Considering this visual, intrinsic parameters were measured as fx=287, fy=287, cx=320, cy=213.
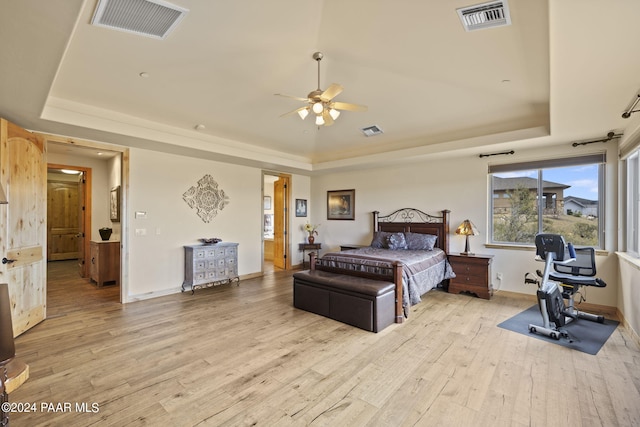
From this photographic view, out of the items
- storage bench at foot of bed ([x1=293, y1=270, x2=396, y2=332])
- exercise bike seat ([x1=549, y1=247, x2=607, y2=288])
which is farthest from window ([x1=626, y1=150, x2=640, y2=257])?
storage bench at foot of bed ([x1=293, y1=270, x2=396, y2=332])

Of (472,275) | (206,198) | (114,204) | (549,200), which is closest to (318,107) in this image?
(206,198)

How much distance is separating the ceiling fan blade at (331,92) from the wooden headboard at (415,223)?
3730mm

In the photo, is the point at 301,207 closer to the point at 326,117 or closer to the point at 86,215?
the point at 326,117

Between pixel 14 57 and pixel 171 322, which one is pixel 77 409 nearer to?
pixel 171 322

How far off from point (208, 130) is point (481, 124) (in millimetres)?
4635

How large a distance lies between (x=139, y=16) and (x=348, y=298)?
369 cm

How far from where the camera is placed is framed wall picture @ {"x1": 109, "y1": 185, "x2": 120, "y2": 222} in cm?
609

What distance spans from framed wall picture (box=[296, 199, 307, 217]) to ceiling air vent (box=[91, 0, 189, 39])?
5433mm

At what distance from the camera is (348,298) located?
3.81m

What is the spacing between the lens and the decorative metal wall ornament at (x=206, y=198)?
569 centimetres

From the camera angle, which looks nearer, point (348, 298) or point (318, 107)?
point (318, 107)

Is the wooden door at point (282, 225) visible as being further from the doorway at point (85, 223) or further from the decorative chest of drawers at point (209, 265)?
the doorway at point (85, 223)

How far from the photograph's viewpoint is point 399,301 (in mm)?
3848

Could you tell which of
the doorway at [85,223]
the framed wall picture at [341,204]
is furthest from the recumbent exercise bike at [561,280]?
the doorway at [85,223]
